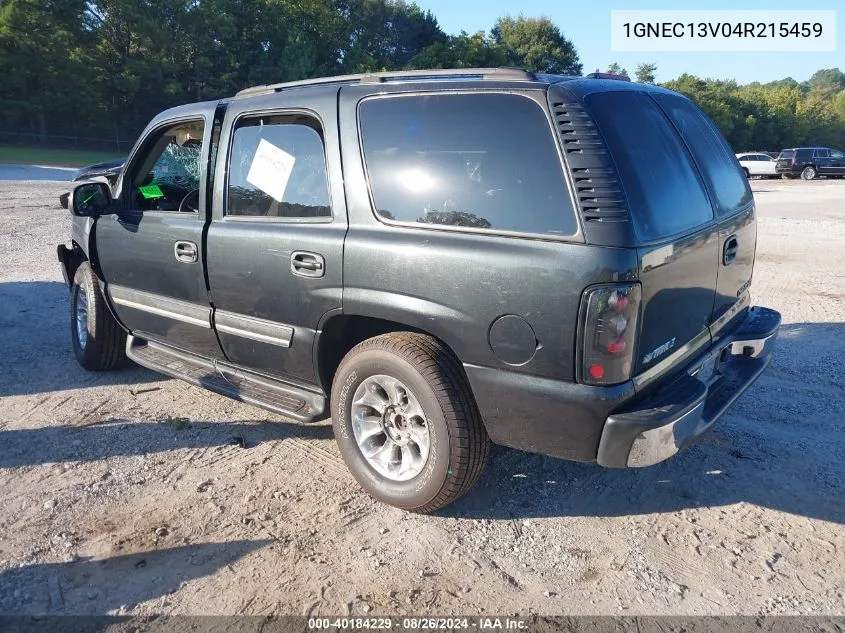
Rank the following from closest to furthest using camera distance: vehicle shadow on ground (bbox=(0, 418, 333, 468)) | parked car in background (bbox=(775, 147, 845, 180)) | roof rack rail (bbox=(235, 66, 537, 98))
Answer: roof rack rail (bbox=(235, 66, 537, 98)), vehicle shadow on ground (bbox=(0, 418, 333, 468)), parked car in background (bbox=(775, 147, 845, 180))

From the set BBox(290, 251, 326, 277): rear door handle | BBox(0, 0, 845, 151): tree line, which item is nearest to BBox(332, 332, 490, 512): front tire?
BBox(290, 251, 326, 277): rear door handle

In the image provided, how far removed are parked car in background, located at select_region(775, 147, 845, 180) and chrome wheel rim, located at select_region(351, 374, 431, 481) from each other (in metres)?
36.0

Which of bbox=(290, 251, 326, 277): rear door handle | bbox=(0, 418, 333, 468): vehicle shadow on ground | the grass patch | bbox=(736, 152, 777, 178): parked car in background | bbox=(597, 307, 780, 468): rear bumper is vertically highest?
the grass patch

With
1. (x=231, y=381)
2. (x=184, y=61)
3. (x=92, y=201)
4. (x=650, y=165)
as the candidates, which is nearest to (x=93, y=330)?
(x=92, y=201)

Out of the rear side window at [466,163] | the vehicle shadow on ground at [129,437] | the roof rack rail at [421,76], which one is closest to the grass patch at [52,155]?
the vehicle shadow on ground at [129,437]

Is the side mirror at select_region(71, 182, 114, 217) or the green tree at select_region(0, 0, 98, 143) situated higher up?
the green tree at select_region(0, 0, 98, 143)

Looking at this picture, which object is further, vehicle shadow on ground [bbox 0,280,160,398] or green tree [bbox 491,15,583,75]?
green tree [bbox 491,15,583,75]

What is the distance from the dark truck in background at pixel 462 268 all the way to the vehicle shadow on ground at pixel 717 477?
1.69ft

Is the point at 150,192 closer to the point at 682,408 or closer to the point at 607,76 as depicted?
the point at 607,76

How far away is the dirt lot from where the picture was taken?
270cm

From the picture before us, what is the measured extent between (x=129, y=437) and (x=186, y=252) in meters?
1.24

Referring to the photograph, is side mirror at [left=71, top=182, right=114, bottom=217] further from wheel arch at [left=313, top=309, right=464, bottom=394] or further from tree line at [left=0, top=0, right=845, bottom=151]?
tree line at [left=0, top=0, right=845, bottom=151]

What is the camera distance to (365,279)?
125 inches

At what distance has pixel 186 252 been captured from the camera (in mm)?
4000
